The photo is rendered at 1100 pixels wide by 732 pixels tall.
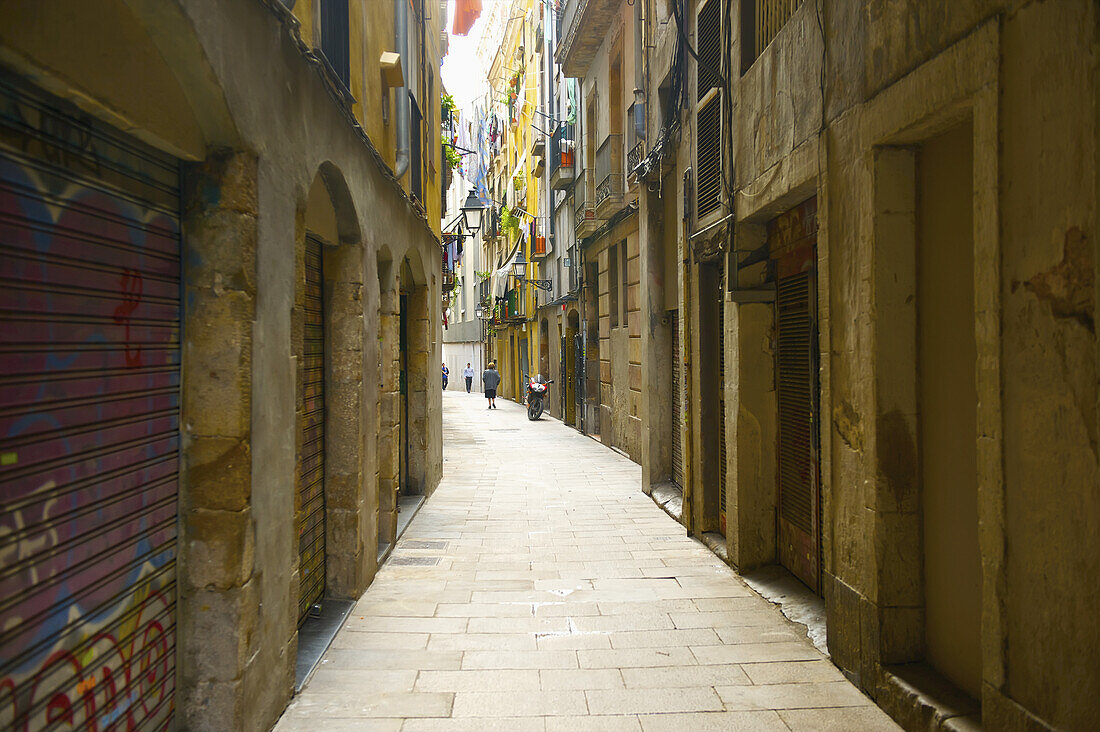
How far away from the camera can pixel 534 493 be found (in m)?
11.5

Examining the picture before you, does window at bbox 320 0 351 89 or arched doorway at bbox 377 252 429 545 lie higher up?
window at bbox 320 0 351 89

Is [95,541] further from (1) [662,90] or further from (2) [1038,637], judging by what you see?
(1) [662,90]

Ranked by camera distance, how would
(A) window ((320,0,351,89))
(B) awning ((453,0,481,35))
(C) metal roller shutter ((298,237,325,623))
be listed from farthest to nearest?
1. (B) awning ((453,0,481,35))
2. (C) metal roller shutter ((298,237,325,623))
3. (A) window ((320,0,351,89))

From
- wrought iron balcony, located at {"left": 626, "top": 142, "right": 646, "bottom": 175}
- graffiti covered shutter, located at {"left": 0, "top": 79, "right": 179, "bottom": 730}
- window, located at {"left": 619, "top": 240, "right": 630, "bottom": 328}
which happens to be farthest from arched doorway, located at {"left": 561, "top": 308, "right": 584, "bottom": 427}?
graffiti covered shutter, located at {"left": 0, "top": 79, "right": 179, "bottom": 730}

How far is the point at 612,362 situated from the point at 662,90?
248 inches

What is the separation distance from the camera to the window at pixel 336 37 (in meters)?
5.48

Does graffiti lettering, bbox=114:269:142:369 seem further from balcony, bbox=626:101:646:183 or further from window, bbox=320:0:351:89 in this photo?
balcony, bbox=626:101:646:183

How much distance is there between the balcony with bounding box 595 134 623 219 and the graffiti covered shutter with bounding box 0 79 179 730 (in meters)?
11.5

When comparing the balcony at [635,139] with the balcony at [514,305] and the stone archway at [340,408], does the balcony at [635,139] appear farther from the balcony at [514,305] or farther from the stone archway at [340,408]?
the balcony at [514,305]

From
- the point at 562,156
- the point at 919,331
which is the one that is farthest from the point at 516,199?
the point at 919,331

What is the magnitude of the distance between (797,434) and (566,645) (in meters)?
2.65

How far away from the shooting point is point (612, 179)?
1461 centimetres

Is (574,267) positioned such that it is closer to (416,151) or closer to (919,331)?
(416,151)

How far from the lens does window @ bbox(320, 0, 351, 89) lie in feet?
18.0
